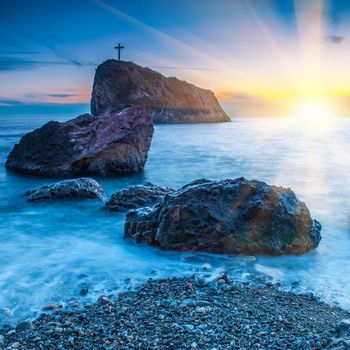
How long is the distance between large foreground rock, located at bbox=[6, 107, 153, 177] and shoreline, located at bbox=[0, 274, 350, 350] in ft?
27.3

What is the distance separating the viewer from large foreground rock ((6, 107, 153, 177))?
1266cm

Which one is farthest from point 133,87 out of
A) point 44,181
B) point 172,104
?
point 44,181

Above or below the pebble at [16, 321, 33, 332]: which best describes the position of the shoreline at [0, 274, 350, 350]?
above

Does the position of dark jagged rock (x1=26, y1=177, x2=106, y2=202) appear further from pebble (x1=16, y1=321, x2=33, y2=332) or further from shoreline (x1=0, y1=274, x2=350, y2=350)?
pebble (x1=16, y1=321, x2=33, y2=332)

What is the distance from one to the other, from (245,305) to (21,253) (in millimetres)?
3504

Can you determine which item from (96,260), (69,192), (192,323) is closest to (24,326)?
(192,323)

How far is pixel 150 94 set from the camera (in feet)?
255

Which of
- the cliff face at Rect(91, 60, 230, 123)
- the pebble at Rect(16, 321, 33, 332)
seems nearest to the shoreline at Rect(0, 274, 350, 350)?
the pebble at Rect(16, 321, 33, 332)

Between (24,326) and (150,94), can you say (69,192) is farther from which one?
(150,94)

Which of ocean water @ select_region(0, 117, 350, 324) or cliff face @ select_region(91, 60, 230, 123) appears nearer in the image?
ocean water @ select_region(0, 117, 350, 324)

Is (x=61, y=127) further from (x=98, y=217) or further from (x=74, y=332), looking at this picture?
(x=74, y=332)

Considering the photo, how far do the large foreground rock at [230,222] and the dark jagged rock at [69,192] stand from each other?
10.2 feet

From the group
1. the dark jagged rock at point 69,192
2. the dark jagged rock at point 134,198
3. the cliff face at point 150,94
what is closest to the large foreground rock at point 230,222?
the dark jagged rock at point 134,198

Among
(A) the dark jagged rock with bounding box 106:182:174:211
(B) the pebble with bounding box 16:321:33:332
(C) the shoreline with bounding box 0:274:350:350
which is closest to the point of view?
(C) the shoreline with bounding box 0:274:350:350
